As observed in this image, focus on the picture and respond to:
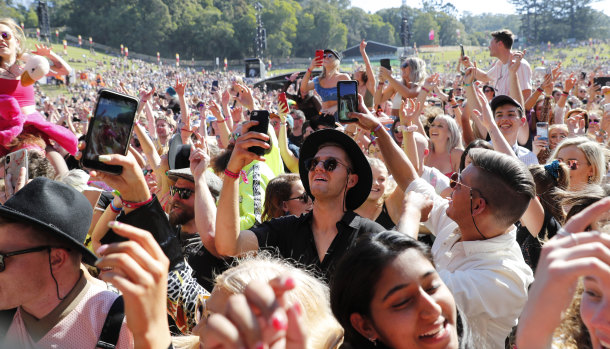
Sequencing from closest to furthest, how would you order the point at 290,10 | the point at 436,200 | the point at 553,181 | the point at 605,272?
the point at 605,272 < the point at 436,200 < the point at 553,181 < the point at 290,10

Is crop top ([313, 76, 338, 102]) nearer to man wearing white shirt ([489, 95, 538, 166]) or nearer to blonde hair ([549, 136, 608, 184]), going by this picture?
man wearing white shirt ([489, 95, 538, 166])

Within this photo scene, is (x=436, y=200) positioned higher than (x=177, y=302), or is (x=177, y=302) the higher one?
(x=436, y=200)

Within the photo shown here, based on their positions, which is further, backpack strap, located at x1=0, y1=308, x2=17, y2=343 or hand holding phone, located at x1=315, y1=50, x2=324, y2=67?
hand holding phone, located at x1=315, y1=50, x2=324, y2=67

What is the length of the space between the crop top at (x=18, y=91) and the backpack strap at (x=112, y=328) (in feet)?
10.1

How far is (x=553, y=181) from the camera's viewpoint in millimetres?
3383

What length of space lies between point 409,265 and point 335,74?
5674 millimetres

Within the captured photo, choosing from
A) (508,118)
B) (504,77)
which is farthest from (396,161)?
(504,77)

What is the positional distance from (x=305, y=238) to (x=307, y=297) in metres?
0.98

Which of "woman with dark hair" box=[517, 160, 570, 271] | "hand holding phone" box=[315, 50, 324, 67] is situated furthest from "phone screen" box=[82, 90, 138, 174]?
"hand holding phone" box=[315, 50, 324, 67]

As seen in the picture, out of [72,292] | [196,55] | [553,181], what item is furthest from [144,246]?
[196,55]

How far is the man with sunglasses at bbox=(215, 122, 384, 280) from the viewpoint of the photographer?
269cm

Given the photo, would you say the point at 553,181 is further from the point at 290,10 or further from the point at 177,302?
the point at 290,10

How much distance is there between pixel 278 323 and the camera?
3.05ft

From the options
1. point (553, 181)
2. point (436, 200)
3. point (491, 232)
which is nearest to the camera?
point (491, 232)
